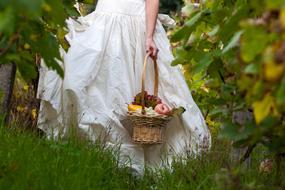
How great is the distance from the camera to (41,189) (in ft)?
→ 7.14

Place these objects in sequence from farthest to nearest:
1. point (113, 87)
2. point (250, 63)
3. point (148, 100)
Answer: point (113, 87) < point (148, 100) < point (250, 63)

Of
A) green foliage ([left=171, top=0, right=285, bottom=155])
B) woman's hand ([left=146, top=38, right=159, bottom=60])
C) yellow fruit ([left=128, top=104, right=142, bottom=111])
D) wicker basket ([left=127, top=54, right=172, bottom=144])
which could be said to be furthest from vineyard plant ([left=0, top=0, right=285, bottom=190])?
woman's hand ([left=146, top=38, right=159, bottom=60])

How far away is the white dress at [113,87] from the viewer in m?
3.54

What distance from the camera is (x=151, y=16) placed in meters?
3.66

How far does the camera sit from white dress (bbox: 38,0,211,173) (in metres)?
3.54

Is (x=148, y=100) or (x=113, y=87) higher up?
(x=113, y=87)

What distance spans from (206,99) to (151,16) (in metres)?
1.56

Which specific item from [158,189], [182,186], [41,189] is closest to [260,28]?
[41,189]

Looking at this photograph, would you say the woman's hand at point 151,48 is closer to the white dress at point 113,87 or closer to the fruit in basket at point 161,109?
the white dress at point 113,87

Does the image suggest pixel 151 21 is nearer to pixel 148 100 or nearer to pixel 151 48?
pixel 151 48

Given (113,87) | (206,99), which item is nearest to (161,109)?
(113,87)

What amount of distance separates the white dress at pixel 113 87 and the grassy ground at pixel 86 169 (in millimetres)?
303

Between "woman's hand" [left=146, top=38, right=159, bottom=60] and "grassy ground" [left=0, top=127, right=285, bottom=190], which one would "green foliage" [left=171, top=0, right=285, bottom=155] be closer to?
"grassy ground" [left=0, top=127, right=285, bottom=190]

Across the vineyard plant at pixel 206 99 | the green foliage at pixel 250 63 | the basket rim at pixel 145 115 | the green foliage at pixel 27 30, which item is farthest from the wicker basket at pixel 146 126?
the green foliage at pixel 27 30
